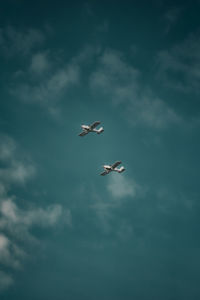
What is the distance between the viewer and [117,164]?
183750 millimetres

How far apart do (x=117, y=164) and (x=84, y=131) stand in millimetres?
21918

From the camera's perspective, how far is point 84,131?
593ft
